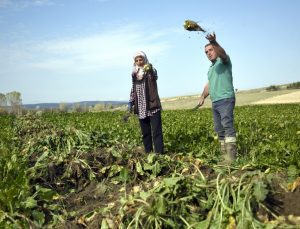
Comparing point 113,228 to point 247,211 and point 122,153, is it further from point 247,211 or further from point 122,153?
point 122,153

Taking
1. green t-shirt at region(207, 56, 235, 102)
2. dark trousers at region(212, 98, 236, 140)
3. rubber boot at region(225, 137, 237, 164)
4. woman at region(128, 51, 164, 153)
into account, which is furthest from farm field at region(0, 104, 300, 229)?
green t-shirt at region(207, 56, 235, 102)

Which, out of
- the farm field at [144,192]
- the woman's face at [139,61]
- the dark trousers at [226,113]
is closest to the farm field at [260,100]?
the woman's face at [139,61]

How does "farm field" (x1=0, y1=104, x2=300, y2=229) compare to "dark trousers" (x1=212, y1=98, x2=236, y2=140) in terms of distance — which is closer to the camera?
"farm field" (x1=0, y1=104, x2=300, y2=229)

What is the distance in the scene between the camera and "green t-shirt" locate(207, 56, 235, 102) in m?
6.11

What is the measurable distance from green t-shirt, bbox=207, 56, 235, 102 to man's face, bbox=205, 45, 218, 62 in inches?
3.0

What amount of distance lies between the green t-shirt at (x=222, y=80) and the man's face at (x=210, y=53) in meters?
0.08

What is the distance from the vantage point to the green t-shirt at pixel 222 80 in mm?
6105

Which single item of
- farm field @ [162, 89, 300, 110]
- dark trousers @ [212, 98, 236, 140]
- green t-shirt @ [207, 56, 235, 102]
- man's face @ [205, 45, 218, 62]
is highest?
man's face @ [205, 45, 218, 62]

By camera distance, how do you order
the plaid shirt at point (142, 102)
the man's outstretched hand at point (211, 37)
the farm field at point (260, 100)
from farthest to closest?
the farm field at point (260, 100), the plaid shirt at point (142, 102), the man's outstretched hand at point (211, 37)

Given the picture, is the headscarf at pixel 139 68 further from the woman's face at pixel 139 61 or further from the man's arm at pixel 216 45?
the man's arm at pixel 216 45

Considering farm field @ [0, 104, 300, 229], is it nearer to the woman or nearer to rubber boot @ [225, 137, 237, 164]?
rubber boot @ [225, 137, 237, 164]

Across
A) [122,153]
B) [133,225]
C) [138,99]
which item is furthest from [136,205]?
[138,99]

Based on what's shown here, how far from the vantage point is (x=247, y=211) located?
2.97 meters

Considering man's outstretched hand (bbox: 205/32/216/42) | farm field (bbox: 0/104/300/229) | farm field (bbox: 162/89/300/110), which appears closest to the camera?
farm field (bbox: 0/104/300/229)
